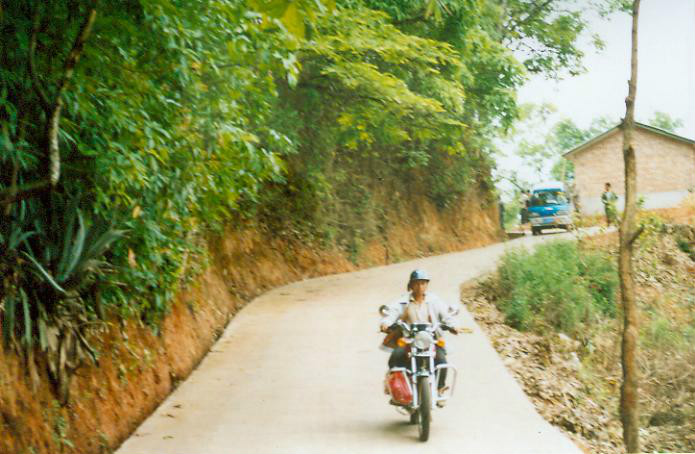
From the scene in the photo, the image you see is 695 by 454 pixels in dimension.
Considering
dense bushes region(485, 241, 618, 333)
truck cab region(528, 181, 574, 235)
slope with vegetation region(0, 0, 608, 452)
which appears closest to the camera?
slope with vegetation region(0, 0, 608, 452)

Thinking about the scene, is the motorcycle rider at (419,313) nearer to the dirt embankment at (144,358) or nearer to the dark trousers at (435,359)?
the dark trousers at (435,359)

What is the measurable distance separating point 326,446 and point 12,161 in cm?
368

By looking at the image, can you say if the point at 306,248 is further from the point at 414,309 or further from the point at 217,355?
the point at 414,309

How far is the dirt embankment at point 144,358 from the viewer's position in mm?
5422

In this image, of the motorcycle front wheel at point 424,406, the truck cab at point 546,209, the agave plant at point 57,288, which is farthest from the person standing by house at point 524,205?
the agave plant at point 57,288

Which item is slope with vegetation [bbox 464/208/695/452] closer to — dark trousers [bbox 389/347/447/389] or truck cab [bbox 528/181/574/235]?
dark trousers [bbox 389/347/447/389]

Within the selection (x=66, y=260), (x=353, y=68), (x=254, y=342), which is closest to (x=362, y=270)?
(x=353, y=68)

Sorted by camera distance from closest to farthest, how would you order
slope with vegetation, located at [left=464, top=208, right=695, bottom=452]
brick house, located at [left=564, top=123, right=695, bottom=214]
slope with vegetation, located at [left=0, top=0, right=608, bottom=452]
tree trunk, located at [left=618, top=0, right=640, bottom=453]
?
slope with vegetation, located at [left=0, top=0, right=608, bottom=452] → tree trunk, located at [left=618, top=0, right=640, bottom=453] → slope with vegetation, located at [left=464, top=208, right=695, bottom=452] → brick house, located at [left=564, top=123, right=695, bottom=214]

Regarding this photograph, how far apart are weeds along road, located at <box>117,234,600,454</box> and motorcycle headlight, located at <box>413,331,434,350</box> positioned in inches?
15.4

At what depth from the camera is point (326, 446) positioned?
22.4ft

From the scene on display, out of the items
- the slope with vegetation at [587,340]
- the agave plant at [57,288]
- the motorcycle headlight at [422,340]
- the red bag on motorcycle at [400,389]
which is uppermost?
the agave plant at [57,288]

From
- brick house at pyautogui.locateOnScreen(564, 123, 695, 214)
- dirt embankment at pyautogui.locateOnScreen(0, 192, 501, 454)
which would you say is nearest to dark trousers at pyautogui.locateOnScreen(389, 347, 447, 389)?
dirt embankment at pyautogui.locateOnScreen(0, 192, 501, 454)

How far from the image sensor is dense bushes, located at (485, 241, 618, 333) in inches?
546

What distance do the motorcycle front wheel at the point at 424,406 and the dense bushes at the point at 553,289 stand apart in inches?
268
